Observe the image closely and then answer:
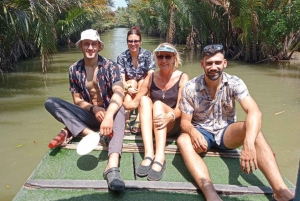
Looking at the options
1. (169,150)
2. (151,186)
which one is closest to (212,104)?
(169,150)

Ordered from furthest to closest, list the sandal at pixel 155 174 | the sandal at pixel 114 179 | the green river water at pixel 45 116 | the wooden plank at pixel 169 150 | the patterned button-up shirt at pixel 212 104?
the green river water at pixel 45 116 → the wooden plank at pixel 169 150 → the patterned button-up shirt at pixel 212 104 → the sandal at pixel 155 174 → the sandal at pixel 114 179

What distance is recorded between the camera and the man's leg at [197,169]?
240 centimetres

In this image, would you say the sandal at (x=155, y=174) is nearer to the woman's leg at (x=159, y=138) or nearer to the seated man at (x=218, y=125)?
the woman's leg at (x=159, y=138)

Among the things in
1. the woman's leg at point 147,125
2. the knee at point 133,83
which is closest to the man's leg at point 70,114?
the woman's leg at point 147,125

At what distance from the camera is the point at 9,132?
4953mm

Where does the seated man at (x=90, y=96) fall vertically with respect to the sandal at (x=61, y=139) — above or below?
above

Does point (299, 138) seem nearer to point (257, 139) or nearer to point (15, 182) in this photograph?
point (257, 139)

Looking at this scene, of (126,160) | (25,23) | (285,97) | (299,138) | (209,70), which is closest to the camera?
(209,70)

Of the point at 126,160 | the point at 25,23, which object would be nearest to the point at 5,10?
the point at 25,23

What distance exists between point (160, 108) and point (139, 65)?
175cm

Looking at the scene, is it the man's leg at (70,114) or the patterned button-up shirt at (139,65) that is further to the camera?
the patterned button-up shirt at (139,65)

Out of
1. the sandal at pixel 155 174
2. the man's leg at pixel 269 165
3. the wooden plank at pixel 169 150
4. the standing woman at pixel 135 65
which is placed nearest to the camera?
the man's leg at pixel 269 165

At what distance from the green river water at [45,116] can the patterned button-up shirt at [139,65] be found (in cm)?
151

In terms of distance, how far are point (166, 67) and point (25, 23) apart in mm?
4461
